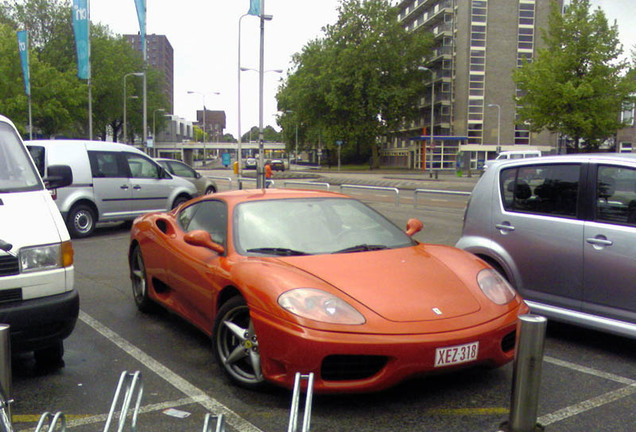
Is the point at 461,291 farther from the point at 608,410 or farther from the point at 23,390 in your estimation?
the point at 23,390

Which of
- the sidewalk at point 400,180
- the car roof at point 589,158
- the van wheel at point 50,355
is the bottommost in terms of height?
the sidewalk at point 400,180

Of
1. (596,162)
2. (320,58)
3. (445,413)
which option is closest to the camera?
(445,413)

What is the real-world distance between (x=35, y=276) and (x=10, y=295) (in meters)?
0.20

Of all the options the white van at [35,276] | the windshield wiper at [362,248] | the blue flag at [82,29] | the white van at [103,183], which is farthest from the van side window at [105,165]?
the blue flag at [82,29]

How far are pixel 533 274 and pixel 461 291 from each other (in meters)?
1.70

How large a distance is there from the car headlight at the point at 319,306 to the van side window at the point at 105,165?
9956mm

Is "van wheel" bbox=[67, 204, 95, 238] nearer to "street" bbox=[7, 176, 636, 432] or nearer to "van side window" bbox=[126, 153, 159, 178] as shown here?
"van side window" bbox=[126, 153, 159, 178]

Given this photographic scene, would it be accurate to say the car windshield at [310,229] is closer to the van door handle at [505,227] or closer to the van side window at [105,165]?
the van door handle at [505,227]

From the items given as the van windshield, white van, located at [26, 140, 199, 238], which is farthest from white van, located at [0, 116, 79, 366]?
white van, located at [26, 140, 199, 238]

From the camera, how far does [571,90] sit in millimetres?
30016

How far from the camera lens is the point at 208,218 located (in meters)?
5.21

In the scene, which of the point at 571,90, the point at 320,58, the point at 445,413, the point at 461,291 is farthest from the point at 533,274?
the point at 320,58

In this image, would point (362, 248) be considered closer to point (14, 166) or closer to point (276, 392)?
point (276, 392)

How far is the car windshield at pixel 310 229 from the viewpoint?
14.8 feet
